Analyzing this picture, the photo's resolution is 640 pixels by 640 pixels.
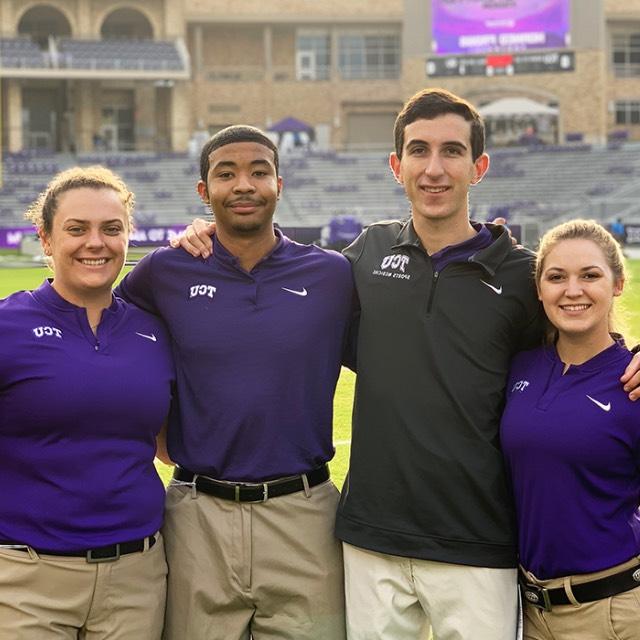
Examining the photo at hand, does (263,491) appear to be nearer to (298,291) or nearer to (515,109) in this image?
(298,291)

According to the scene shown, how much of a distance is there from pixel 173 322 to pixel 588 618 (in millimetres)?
1873

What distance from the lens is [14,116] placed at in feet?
198

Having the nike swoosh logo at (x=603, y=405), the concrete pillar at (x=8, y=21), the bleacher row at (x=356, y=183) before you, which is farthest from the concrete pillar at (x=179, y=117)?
the nike swoosh logo at (x=603, y=405)

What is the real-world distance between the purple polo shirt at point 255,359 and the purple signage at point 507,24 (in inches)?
2018

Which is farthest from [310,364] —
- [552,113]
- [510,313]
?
[552,113]

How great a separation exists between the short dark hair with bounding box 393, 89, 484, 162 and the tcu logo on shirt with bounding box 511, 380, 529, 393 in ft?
2.99

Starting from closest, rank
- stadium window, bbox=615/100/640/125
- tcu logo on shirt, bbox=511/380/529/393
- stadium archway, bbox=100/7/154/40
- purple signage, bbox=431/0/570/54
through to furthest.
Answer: tcu logo on shirt, bbox=511/380/529/393, purple signage, bbox=431/0/570/54, stadium archway, bbox=100/7/154/40, stadium window, bbox=615/100/640/125

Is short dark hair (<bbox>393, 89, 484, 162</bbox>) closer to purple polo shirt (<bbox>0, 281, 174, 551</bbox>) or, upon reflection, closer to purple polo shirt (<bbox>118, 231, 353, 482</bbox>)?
purple polo shirt (<bbox>118, 231, 353, 482</bbox>)

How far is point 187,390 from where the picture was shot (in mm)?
4621

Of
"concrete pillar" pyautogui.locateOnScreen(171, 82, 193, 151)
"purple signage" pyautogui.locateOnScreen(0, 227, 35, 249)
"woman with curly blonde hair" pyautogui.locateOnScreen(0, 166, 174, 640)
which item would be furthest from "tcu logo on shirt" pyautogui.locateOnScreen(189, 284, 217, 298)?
"concrete pillar" pyautogui.locateOnScreen(171, 82, 193, 151)

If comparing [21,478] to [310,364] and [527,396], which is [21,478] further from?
[527,396]

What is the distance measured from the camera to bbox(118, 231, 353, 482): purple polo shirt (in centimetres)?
454

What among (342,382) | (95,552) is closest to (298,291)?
(95,552)

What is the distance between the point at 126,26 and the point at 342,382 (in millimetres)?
54667
